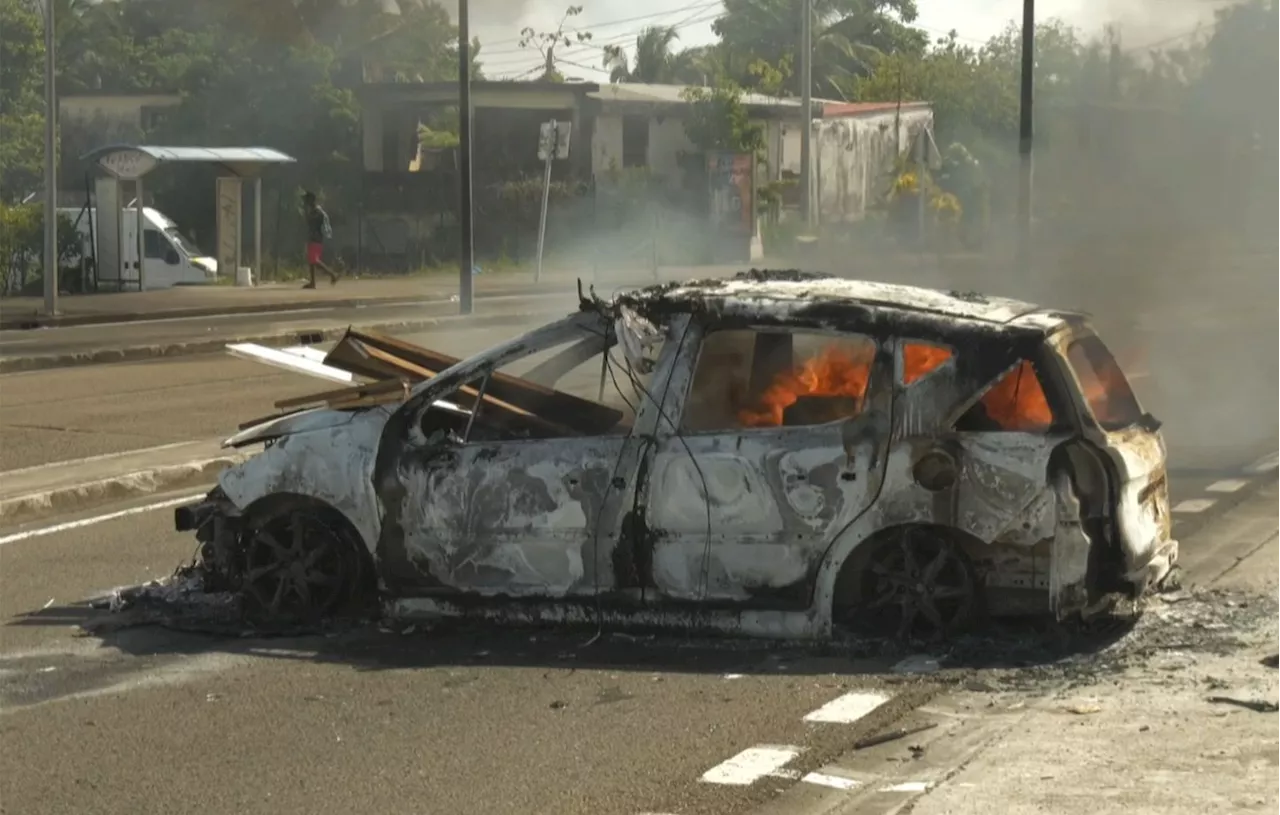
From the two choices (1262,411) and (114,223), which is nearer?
(1262,411)

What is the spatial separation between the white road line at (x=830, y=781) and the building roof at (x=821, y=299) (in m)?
2.41

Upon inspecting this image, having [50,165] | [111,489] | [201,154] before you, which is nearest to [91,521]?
[111,489]

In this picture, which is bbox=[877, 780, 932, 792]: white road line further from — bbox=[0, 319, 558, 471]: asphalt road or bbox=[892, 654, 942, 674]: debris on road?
bbox=[0, 319, 558, 471]: asphalt road

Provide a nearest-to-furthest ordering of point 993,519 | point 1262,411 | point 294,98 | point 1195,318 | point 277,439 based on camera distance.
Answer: point 993,519, point 277,439, point 1262,411, point 1195,318, point 294,98

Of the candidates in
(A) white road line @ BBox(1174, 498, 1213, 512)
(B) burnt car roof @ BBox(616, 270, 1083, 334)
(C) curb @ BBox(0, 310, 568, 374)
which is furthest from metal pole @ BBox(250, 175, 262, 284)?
(B) burnt car roof @ BBox(616, 270, 1083, 334)

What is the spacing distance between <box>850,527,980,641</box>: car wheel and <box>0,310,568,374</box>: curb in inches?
629

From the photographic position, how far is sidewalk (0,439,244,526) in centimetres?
1163

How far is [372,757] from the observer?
6418 mm

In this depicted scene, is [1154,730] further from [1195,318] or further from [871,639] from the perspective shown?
[1195,318]

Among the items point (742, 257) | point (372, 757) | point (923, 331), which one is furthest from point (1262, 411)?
point (742, 257)

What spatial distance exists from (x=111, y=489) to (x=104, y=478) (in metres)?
0.15

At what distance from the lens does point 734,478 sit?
7.86 metres

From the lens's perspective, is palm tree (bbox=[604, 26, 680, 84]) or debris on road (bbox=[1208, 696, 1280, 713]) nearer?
debris on road (bbox=[1208, 696, 1280, 713])

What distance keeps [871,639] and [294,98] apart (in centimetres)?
4708
